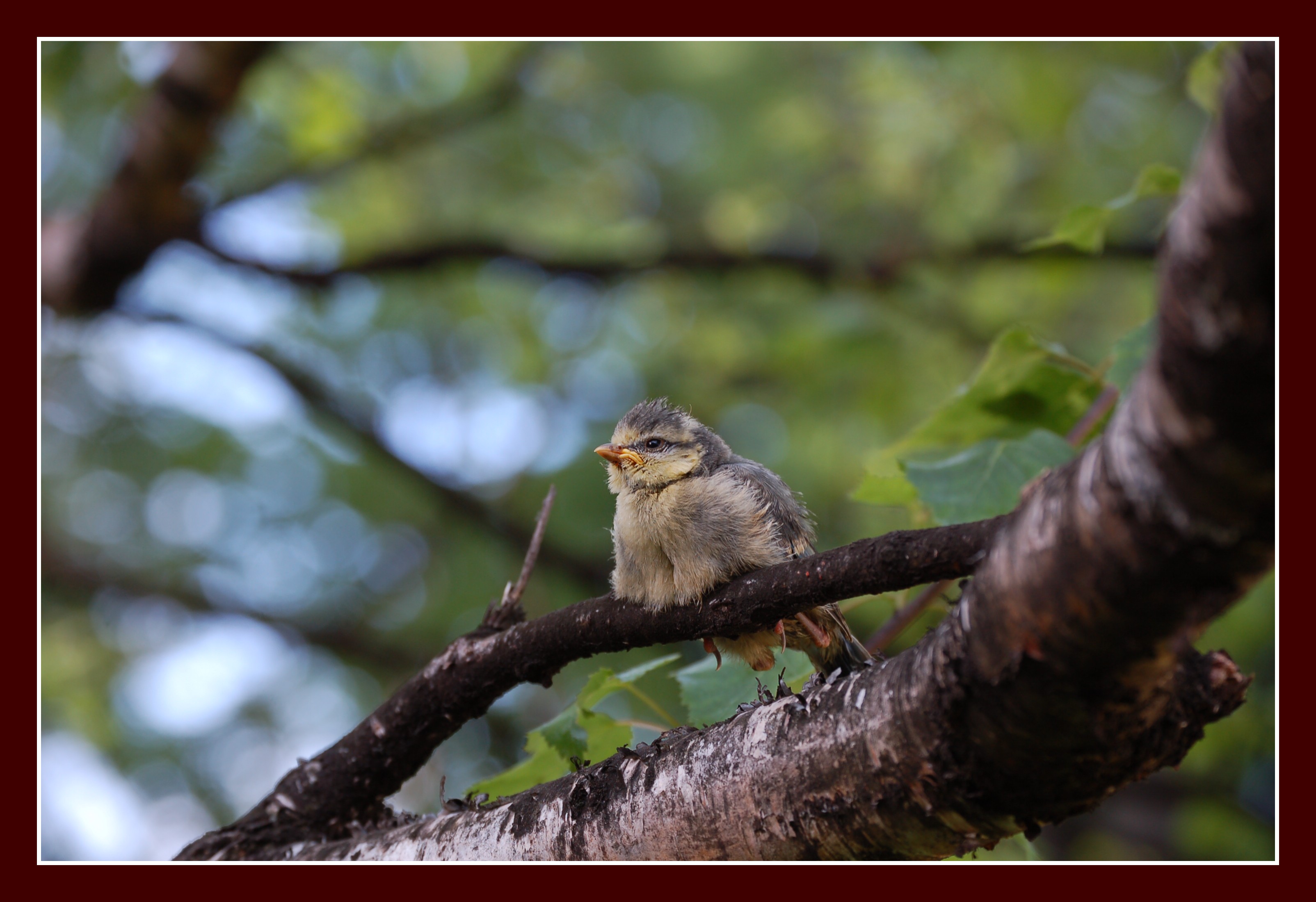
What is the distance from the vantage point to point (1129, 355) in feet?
8.70

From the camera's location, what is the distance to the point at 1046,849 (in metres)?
5.41

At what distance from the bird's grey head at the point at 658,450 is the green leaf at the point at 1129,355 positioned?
128 cm

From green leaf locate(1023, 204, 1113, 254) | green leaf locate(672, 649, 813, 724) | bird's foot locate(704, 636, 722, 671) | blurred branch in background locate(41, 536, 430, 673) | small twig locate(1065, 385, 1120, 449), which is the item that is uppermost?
blurred branch in background locate(41, 536, 430, 673)

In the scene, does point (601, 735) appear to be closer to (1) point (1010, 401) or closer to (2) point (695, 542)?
(2) point (695, 542)

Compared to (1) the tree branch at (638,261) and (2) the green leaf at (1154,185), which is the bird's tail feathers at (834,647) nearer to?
(2) the green leaf at (1154,185)

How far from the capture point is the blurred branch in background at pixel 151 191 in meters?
4.40

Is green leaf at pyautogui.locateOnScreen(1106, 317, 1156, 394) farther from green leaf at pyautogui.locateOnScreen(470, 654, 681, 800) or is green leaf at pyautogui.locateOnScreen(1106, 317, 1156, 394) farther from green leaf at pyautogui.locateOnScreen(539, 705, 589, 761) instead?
green leaf at pyautogui.locateOnScreen(539, 705, 589, 761)

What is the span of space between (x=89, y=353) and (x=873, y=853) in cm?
736

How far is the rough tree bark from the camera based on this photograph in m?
1.05

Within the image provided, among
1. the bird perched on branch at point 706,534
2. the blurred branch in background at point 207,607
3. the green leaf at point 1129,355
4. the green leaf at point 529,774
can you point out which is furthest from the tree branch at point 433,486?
the green leaf at point 1129,355

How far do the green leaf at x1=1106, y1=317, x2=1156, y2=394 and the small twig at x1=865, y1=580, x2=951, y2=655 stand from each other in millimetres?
758

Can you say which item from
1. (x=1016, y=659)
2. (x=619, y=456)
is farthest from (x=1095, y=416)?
(x=1016, y=659)

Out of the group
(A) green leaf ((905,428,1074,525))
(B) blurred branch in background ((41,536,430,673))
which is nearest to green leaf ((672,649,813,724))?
(A) green leaf ((905,428,1074,525))

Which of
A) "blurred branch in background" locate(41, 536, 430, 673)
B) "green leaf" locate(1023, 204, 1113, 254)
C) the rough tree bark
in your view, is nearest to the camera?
the rough tree bark
